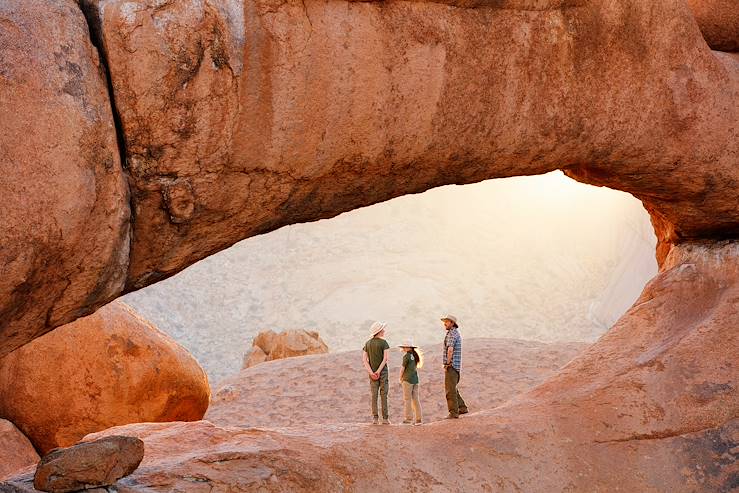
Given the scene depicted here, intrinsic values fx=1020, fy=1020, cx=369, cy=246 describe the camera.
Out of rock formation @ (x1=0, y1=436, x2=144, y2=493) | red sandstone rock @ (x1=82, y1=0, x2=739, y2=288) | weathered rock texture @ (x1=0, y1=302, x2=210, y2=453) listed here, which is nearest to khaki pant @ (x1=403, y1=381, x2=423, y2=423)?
red sandstone rock @ (x1=82, y1=0, x2=739, y2=288)

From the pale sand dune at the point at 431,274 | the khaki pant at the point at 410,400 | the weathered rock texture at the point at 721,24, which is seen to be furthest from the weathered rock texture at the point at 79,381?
the pale sand dune at the point at 431,274

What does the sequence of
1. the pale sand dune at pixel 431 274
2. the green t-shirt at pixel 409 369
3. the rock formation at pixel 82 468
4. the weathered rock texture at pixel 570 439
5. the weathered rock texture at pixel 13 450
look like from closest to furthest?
the rock formation at pixel 82 468 < the weathered rock texture at pixel 570 439 < the green t-shirt at pixel 409 369 < the weathered rock texture at pixel 13 450 < the pale sand dune at pixel 431 274

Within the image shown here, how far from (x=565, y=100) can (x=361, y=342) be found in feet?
66.5

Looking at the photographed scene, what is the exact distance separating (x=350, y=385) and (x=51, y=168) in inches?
325

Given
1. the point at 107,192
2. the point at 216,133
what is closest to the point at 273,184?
the point at 216,133

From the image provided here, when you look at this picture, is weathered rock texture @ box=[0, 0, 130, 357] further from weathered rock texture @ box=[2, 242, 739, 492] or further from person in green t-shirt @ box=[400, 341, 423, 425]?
person in green t-shirt @ box=[400, 341, 423, 425]

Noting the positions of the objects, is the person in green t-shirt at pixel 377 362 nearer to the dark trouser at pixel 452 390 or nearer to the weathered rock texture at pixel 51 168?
the dark trouser at pixel 452 390

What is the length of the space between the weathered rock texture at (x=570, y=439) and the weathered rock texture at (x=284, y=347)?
9.43 metres

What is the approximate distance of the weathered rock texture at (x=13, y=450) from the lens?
889cm

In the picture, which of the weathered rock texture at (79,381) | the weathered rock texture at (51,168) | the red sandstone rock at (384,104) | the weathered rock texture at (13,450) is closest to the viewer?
the weathered rock texture at (51,168)

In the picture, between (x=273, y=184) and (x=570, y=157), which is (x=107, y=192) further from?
(x=570, y=157)

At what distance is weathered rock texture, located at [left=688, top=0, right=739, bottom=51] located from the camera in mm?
7250

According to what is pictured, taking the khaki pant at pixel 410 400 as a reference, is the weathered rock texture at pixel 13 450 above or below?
below

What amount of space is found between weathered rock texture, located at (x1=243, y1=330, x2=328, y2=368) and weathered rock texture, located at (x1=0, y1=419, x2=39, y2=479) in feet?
25.0
